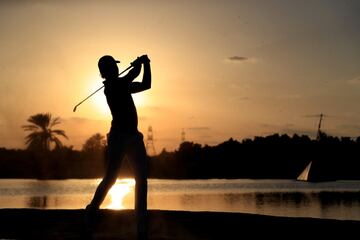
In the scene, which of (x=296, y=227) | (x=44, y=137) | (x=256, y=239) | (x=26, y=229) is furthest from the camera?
(x=44, y=137)

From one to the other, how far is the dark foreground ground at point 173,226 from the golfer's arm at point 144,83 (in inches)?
87.3

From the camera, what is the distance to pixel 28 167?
16050 centimetres

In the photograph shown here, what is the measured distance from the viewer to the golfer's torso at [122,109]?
9281mm

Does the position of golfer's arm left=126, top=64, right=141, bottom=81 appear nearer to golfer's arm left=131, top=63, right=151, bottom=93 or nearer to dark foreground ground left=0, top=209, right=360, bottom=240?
golfer's arm left=131, top=63, right=151, bottom=93

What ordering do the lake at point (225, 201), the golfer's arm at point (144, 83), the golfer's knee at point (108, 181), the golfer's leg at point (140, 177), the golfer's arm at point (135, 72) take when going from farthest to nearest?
the lake at point (225, 201) → the golfer's knee at point (108, 181) → the golfer's arm at point (135, 72) → the golfer's arm at point (144, 83) → the golfer's leg at point (140, 177)

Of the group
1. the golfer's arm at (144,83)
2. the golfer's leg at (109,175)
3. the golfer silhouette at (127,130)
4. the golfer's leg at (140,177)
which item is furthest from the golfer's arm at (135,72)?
the golfer's leg at (109,175)

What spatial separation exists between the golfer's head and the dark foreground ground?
7.47 ft

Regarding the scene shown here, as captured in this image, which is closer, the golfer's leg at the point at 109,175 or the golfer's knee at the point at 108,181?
the golfer's leg at the point at 109,175

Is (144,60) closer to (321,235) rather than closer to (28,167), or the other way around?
(321,235)

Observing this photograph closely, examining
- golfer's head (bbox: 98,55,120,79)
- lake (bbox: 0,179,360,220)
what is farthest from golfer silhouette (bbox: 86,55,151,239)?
lake (bbox: 0,179,360,220)

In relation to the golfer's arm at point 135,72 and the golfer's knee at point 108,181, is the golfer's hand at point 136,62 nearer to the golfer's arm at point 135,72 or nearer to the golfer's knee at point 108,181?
the golfer's arm at point 135,72

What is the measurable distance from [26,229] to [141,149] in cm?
299

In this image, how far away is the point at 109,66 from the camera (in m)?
9.58

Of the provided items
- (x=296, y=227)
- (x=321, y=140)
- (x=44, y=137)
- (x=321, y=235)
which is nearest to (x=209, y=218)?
(x=296, y=227)
